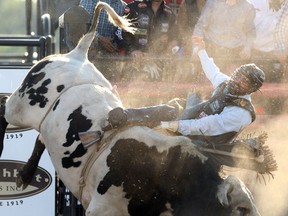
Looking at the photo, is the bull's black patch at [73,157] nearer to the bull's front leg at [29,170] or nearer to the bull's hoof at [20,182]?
the bull's front leg at [29,170]

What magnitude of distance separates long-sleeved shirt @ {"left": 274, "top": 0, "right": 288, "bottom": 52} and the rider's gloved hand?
2.79m

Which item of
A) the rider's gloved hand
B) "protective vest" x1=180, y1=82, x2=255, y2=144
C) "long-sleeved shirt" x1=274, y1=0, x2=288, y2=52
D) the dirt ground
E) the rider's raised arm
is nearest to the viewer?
the rider's gloved hand

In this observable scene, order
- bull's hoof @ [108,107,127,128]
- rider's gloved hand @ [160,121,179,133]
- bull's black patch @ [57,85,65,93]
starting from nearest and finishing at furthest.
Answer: bull's hoof @ [108,107,127,128]
rider's gloved hand @ [160,121,179,133]
bull's black patch @ [57,85,65,93]

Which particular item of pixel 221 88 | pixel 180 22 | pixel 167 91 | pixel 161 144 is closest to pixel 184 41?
pixel 180 22

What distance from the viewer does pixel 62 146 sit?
6496 mm

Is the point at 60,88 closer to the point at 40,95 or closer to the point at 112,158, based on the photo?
the point at 40,95

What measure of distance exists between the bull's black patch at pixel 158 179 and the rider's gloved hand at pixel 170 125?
0.30 metres

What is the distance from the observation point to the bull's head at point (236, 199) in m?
5.75

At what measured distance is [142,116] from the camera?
627 centimetres

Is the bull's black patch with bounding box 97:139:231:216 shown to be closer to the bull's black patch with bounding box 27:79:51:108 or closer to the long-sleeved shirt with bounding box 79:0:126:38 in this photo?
the bull's black patch with bounding box 27:79:51:108

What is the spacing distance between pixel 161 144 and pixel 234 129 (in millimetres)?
684

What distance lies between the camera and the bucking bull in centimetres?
588

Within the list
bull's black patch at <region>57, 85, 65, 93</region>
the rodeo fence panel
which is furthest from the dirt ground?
bull's black patch at <region>57, 85, 65, 93</region>

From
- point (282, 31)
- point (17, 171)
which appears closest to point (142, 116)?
point (17, 171)
